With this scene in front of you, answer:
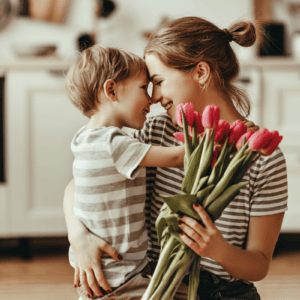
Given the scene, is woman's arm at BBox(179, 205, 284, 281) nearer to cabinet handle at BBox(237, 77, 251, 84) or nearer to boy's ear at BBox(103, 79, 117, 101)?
boy's ear at BBox(103, 79, 117, 101)

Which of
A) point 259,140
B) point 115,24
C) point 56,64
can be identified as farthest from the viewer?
point 115,24

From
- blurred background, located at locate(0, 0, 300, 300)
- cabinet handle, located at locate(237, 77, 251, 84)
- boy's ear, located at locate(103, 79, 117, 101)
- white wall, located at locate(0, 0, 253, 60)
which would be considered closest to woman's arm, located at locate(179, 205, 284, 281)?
boy's ear, located at locate(103, 79, 117, 101)

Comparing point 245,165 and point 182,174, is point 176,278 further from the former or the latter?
point 182,174

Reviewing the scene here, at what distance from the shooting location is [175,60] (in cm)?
109

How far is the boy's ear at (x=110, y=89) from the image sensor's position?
41.9 inches

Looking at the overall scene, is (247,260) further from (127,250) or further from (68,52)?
(68,52)

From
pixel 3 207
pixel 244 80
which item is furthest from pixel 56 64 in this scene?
pixel 244 80

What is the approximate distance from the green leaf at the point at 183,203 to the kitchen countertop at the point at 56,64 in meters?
1.91

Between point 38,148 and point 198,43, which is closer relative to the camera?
point 198,43

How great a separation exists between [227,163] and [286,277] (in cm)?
190

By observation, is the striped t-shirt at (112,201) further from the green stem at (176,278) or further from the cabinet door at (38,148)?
the cabinet door at (38,148)

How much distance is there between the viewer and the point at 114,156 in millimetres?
933

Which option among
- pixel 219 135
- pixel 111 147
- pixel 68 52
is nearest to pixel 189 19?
pixel 111 147

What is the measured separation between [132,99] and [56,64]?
1465mm
